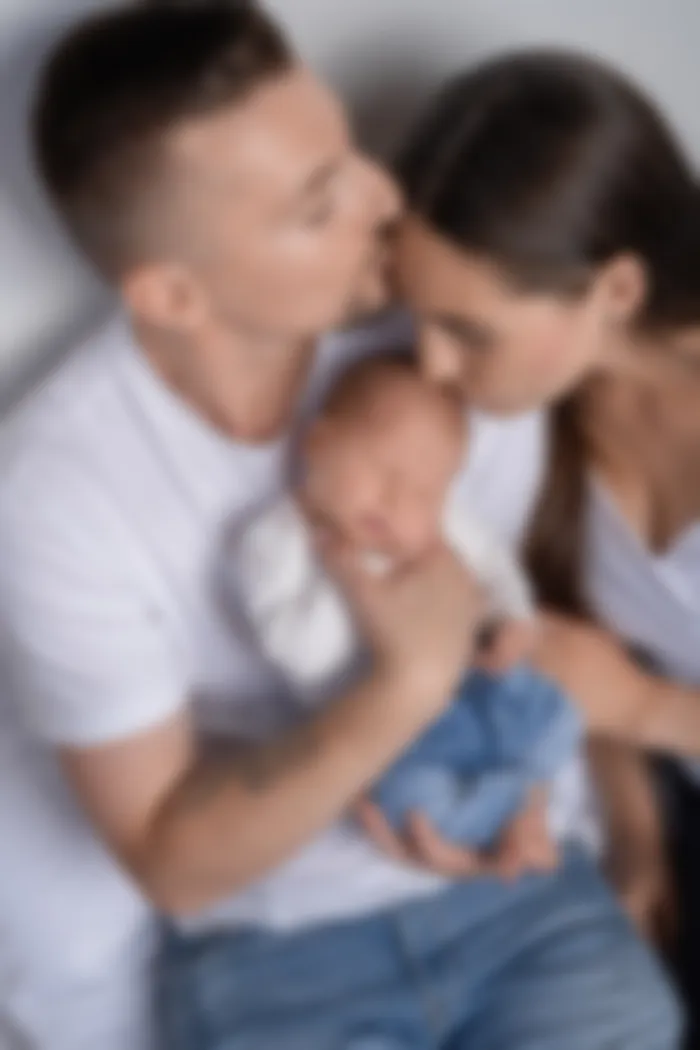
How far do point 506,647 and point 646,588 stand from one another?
151mm

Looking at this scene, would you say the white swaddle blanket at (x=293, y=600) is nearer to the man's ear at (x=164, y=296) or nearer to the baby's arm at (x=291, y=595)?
the baby's arm at (x=291, y=595)

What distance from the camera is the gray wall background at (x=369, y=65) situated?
0.96 meters

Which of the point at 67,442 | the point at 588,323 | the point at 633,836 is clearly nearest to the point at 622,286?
the point at 588,323

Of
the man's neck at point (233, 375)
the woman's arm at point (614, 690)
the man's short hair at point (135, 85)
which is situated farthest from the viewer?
the woman's arm at point (614, 690)

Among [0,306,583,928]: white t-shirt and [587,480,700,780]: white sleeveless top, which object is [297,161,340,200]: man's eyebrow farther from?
[587,480,700,780]: white sleeveless top

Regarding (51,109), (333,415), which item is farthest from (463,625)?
(51,109)

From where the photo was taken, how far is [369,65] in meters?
1.01

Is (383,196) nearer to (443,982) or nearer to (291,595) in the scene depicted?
(291,595)

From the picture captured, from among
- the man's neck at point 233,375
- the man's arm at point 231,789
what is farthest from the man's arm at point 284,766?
the man's neck at point 233,375

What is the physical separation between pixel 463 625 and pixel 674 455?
21 centimetres

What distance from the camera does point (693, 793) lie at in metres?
1.16

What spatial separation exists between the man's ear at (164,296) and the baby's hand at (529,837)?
16.2 inches

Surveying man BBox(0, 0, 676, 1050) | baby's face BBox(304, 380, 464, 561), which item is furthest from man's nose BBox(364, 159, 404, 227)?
baby's face BBox(304, 380, 464, 561)

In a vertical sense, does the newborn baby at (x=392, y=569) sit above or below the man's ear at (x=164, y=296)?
below
